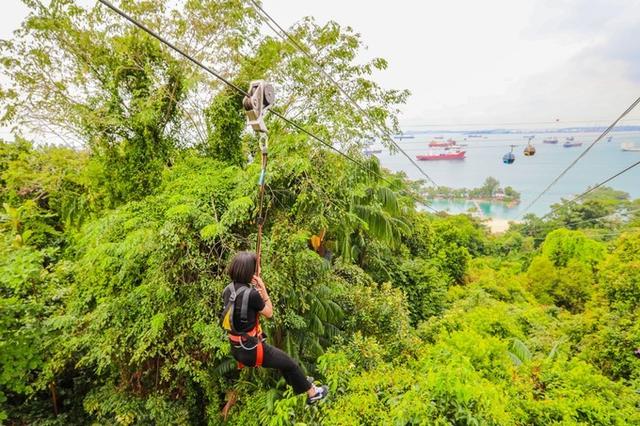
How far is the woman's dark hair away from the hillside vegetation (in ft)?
4.26

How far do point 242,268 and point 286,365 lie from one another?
121 centimetres

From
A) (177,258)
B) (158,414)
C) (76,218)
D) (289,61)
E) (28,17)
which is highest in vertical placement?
(289,61)

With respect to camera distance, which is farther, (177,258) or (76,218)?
(76,218)

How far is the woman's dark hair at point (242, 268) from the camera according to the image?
2.79 m

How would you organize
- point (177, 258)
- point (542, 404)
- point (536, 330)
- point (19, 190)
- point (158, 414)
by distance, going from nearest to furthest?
point (542, 404)
point (177, 258)
point (158, 414)
point (19, 190)
point (536, 330)

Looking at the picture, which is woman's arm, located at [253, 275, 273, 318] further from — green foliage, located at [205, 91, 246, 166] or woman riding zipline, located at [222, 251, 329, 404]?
green foliage, located at [205, 91, 246, 166]

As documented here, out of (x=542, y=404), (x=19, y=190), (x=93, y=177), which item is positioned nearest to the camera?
(x=542, y=404)

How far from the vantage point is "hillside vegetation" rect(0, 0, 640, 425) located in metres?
3.65

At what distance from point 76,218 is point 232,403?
16.3 feet

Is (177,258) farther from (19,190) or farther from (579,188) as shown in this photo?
(579,188)

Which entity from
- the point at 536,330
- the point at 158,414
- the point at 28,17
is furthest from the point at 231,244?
the point at 536,330

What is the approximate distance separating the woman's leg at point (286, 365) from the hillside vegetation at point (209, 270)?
333 millimetres

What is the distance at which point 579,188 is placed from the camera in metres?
69.6

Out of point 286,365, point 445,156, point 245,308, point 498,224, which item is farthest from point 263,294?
point 498,224
